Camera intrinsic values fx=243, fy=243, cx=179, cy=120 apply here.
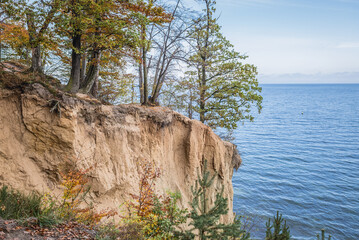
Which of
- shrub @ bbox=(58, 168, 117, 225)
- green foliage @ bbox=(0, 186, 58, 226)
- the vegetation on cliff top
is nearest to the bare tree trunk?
the vegetation on cliff top

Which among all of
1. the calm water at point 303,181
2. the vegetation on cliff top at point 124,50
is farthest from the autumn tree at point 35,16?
the calm water at point 303,181

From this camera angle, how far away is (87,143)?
11344 mm

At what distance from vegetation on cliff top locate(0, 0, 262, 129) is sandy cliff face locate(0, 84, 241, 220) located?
2226 mm

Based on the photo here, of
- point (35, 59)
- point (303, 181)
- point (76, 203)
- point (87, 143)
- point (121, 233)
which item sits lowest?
point (303, 181)

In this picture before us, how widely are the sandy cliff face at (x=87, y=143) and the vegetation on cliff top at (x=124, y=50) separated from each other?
2.23 m

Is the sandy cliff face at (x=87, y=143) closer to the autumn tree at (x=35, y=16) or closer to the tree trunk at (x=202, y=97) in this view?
the autumn tree at (x=35, y=16)

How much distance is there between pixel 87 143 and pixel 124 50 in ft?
19.0

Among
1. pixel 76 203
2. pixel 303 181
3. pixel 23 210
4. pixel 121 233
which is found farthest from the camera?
pixel 303 181

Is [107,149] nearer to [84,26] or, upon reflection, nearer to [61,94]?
[61,94]

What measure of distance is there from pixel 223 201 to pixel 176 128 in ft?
30.2

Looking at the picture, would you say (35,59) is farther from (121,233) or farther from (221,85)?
(221,85)

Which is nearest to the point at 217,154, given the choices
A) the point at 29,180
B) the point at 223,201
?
the point at 223,201

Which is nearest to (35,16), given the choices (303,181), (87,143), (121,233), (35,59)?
(35,59)

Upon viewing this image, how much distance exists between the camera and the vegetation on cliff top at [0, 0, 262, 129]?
1097 cm
